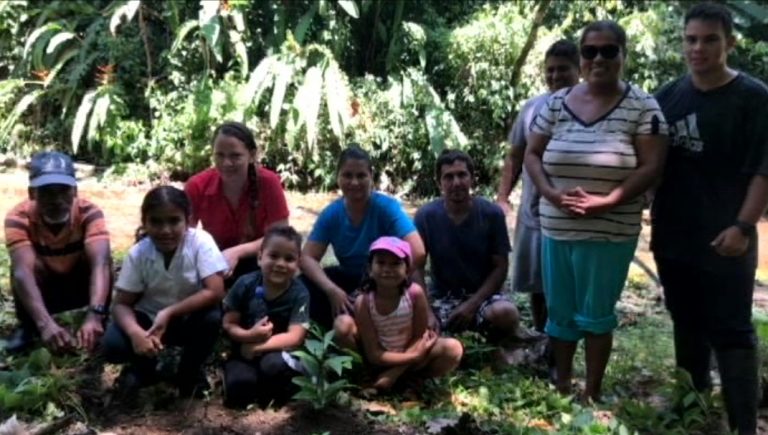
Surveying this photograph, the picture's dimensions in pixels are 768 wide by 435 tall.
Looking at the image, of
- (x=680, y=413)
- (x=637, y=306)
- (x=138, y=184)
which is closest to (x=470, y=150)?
(x=138, y=184)

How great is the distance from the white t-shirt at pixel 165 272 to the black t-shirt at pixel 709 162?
6.20 feet

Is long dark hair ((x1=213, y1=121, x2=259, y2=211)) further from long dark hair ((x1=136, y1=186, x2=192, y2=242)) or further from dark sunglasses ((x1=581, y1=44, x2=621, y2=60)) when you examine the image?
dark sunglasses ((x1=581, y1=44, x2=621, y2=60))

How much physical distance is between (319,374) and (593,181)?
133 centimetres

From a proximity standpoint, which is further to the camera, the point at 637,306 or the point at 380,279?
the point at 637,306

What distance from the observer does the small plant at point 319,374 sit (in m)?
3.18

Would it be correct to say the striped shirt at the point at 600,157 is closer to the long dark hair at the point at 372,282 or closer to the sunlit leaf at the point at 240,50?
the long dark hair at the point at 372,282

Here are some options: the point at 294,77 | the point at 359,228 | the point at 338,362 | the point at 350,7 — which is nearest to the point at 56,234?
the point at 359,228

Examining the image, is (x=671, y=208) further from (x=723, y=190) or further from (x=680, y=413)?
(x=680, y=413)

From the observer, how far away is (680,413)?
3404 millimetres

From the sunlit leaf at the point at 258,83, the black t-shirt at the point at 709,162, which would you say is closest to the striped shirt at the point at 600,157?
the black t-shirt at the point at 709,162

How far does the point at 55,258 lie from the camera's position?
3.75 meters

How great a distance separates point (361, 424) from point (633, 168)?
1.45m

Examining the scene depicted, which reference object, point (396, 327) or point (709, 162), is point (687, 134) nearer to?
point (709, 162)

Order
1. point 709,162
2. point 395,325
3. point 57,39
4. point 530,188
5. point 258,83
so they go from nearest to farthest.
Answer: point 709,162
point 395,325
point 530,188
point 258,83
point 57,39
